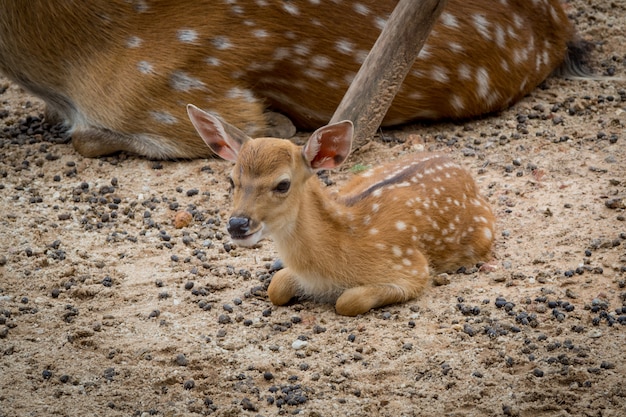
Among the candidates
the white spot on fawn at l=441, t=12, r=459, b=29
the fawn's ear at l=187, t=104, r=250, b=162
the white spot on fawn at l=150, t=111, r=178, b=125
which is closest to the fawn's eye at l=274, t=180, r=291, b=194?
the fawn's ear at l=187, t=104, r=250, b=162

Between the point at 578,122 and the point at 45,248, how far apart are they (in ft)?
11.1

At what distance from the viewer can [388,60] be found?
527 cm

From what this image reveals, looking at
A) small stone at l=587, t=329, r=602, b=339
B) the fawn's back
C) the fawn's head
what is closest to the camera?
small stone at l=587, t=329, r=602, b=339

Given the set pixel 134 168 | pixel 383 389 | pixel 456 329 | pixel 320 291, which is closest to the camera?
pixel 383 389

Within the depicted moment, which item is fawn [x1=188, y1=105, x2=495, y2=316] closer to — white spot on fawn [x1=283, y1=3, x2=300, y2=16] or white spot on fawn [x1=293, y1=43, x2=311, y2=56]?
white spot on fawn [x1=293, y1=43, x2=311, y2=56]

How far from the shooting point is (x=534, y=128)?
247 inches

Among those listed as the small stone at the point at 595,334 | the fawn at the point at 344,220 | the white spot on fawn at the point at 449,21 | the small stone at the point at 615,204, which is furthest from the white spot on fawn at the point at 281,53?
the small stone at the point at 595,334

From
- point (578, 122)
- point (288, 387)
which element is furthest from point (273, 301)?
point (578, 122)

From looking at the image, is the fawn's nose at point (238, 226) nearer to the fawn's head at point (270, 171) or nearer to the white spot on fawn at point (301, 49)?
the fawn's head at point (270, 171)

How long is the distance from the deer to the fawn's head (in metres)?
1.61

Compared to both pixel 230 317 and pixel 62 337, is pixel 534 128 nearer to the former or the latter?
pixel 230 317

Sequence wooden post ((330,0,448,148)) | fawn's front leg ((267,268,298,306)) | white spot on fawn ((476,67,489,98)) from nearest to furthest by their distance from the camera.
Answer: fawn's front leg ((267,268,298,306)), wooden post ((330,0,448,148)), white spot on fawn ((476,67,489,98))

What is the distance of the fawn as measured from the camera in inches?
171

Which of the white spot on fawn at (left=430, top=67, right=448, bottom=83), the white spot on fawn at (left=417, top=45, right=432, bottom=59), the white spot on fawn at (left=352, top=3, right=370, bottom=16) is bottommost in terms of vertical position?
the white spot on fawn at (left=430, top=67, right=448, bottom=83)
